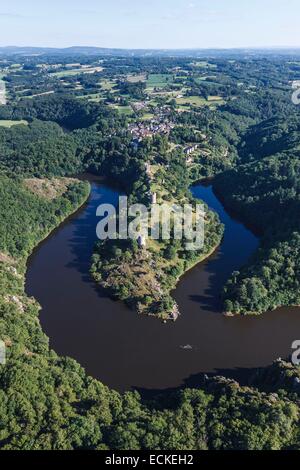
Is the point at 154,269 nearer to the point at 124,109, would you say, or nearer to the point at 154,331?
the point at 154,331

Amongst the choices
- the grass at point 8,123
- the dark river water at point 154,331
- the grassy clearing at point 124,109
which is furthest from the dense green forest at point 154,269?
the grassy clearing at point 124,109

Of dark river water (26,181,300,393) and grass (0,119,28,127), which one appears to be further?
grass (0,119,28,127)

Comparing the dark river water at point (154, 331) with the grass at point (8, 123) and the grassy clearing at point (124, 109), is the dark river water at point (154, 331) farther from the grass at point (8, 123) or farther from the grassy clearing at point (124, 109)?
the grass at point (8, 123)

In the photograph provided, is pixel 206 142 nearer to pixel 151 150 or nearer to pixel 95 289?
pixel 151 150

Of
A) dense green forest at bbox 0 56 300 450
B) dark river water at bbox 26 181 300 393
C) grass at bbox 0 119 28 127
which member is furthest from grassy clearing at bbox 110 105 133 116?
dark river water at bbox 26 181 300 393

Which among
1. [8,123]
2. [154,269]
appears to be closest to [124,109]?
[8,123]

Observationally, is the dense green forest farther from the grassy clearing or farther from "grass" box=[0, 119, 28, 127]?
the grassy clearing
